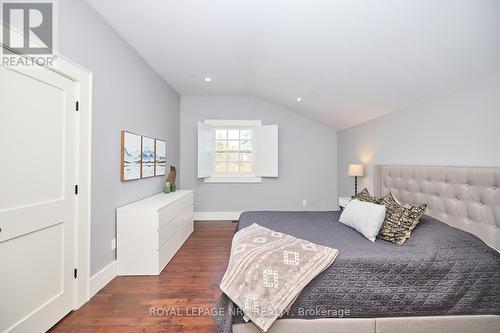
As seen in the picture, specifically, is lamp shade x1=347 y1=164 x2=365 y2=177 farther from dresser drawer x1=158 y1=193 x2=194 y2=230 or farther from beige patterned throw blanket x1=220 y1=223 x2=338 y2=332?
dresser drawer x1=158 y1=193 x2=194 y2=230

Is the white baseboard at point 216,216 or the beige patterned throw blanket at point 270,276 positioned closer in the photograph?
the beige patterned throw blanket at point 270,276

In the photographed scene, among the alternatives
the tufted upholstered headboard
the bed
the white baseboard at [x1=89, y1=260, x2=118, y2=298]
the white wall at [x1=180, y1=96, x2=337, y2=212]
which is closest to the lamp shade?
the tufted upholstered headboard

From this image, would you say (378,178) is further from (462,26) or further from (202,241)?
(202,241)

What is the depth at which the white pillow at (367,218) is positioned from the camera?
6.68 ft

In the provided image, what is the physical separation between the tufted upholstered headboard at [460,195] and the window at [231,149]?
314 cm

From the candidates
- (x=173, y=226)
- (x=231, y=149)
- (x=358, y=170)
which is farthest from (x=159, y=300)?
(x=231, y=149)

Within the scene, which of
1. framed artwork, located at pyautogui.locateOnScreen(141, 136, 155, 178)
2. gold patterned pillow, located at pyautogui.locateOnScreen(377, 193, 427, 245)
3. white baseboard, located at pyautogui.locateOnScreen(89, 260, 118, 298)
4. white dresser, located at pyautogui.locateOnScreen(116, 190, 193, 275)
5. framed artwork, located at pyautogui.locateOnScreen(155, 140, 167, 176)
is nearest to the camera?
gold patterned pillow, located at pyautogui.locateOnScreen(377, 193, 427, 245)

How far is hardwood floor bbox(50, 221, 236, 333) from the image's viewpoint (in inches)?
70.8

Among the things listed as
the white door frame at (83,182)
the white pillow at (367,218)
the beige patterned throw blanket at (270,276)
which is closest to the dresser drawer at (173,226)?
the white door frame at (83,182)

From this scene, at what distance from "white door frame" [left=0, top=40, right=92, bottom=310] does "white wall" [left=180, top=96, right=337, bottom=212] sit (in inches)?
112

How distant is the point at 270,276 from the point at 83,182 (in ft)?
6.10

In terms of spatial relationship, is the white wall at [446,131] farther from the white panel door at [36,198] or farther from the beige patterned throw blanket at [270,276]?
the white panel door at [36,198]

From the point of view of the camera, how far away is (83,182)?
209cm
